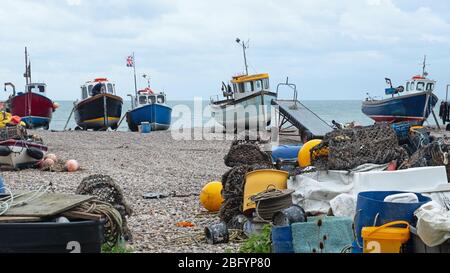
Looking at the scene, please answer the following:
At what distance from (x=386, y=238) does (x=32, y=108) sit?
3349 centimetres

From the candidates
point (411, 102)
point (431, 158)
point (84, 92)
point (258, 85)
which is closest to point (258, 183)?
point (431, 158)

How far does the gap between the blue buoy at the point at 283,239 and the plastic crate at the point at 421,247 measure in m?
1.46

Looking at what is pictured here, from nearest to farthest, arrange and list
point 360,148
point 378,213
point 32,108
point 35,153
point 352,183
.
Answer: point 378,213 → point 352,183 → point 360,148 → point 35,153 → point 32,108

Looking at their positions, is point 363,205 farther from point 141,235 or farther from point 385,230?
point 141,235

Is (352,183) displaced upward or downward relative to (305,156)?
downward

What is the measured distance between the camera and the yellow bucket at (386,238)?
14.9 ft

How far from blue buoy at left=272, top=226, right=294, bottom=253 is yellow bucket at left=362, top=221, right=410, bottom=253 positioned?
1.28 meters

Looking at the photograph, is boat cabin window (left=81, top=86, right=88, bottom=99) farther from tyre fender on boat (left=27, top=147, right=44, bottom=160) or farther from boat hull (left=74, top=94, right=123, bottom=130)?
tyre fender on boat (left=27, top=147, right=44, bottom=160)

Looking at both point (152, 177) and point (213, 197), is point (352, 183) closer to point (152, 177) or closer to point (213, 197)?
point (213, 197)

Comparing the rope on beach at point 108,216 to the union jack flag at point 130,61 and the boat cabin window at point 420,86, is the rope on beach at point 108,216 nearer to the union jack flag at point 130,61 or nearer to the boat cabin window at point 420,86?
the boat cabin window at point 420,86

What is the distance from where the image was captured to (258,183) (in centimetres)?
754

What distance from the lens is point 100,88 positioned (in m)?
36.0
